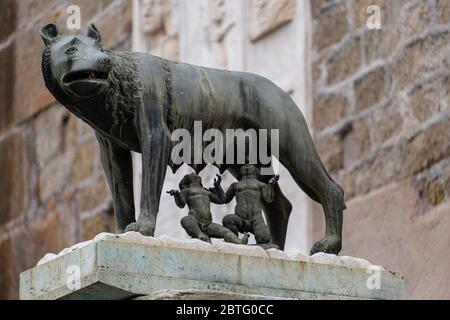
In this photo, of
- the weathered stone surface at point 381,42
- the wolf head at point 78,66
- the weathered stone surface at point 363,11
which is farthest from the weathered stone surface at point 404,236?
the wolf head at point 78,66

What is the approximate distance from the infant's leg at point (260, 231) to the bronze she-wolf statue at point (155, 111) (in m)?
0.17

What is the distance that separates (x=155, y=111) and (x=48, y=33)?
1.17ft

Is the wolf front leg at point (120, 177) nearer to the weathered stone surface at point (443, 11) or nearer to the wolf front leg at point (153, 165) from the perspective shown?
the wolf front leg at point (153, 165)

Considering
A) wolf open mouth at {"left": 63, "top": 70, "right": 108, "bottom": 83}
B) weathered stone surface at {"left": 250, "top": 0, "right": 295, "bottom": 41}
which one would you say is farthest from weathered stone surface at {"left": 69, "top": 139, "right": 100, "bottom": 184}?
wolf open mouth at {"left": 63, "top": 70, "right": 108, "bottom": 83}

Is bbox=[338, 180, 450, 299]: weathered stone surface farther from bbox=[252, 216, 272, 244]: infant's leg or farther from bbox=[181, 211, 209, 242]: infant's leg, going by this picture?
bbox=[181, 211, 209, 242]: infant's leg

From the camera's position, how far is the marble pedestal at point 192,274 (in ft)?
15.3

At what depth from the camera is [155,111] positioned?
16.5 ft

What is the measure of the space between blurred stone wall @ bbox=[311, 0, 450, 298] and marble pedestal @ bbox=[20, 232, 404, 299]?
6.04 feet

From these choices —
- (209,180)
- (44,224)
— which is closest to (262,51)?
(209,180)

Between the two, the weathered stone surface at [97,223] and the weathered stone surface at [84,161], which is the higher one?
the weathered stone surface at [84,161]

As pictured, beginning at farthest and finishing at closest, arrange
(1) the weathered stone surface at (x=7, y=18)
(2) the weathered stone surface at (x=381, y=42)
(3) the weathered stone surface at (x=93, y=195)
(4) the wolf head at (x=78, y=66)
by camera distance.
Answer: (1) the weathered stone surface at (x=7, y=18), (3) the weathered stone surface at (x=93, y=195), (2) the weathered stone surface at (x=381, y=42), (4) the wolf head at (x=78, y=66)

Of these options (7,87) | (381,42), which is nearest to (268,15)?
(381,42)

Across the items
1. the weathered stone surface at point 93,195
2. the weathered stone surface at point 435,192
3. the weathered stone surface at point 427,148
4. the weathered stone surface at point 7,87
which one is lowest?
the weathered stone surface at point 435,192

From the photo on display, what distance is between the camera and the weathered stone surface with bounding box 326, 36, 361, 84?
7531 millimetres
